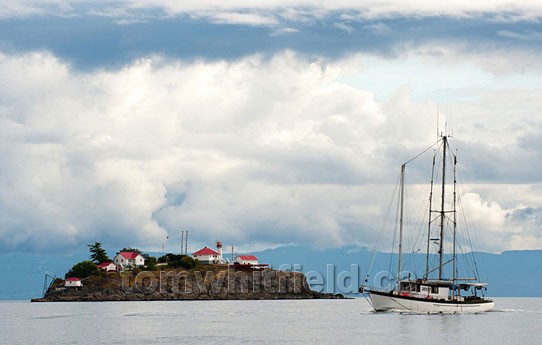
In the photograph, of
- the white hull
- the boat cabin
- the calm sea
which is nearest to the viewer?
the calm sea

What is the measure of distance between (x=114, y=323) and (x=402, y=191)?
166 feet

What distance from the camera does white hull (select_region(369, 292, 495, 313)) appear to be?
453 feet

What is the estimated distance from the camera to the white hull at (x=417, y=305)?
453 feet

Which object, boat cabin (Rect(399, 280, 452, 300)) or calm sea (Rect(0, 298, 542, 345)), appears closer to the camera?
calm sea (Rect(0, 298, 542, 345))

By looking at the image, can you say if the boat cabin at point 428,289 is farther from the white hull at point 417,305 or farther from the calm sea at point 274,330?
the calm sea at point 274,330

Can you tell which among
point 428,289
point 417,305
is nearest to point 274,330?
point 417,305

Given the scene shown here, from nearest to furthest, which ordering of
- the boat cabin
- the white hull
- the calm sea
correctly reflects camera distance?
the calm sea
the white hull
the boat cabin

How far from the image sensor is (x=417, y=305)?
13812 cm

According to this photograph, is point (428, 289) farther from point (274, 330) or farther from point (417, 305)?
point (274, 330)

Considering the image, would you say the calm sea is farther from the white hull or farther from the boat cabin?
the boat cabin

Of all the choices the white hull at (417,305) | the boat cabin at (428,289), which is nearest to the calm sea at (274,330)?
the white hull at (417,305)

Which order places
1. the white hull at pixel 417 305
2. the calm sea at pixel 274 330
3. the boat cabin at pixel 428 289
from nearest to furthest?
the calm sea at pixel 274 330 < the white hull at pixel 417 305 < the boat cabin at pixel 428 289

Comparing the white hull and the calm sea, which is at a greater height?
the white hull

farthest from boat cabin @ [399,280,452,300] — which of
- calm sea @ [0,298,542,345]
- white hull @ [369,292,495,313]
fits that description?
calm sea @ [0,298,542,345]
